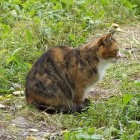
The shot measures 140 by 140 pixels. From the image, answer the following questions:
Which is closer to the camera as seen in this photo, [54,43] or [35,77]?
[35,77]

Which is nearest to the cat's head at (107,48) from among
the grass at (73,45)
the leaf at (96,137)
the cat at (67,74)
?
the cat at (67,74)

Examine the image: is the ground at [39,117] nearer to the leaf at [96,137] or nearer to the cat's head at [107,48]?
the cat's head at [107,48]

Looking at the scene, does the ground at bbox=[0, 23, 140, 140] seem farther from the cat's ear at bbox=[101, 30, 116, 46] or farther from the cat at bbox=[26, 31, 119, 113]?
the cat's ear at bbox=[101, 30, 116, 46]

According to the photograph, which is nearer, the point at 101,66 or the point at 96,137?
the point at 96,137

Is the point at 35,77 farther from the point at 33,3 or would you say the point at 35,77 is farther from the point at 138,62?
the point at 33,3

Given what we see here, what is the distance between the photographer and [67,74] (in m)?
5.30

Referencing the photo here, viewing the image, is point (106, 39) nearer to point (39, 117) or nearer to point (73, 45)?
point (39, 117)

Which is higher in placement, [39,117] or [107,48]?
[107,48]

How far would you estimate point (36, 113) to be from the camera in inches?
200

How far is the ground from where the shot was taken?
4.52 metres

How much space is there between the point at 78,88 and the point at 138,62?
1.71 meters

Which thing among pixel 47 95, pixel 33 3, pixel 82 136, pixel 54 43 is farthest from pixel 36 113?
pixel 33 3

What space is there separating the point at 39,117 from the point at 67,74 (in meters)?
0.61

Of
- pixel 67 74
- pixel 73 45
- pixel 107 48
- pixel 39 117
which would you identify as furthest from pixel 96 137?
pixel 73 45
